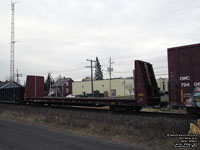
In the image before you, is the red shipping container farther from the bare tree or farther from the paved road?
the bare tree

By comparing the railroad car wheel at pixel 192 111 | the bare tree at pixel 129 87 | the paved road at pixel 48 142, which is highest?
the bare tree at pixel 129 87

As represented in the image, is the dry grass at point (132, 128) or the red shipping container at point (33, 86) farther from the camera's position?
the red shipping container at point (33, 86)

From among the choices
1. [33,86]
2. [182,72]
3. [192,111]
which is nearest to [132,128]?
[192,111]

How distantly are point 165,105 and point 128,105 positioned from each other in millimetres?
2248

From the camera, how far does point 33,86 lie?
2152 cm

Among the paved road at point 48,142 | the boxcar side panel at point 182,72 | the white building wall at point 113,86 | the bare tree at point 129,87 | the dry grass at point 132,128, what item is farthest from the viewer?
the bare tree at point 129,87

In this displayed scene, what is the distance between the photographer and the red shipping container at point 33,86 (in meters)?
20.9

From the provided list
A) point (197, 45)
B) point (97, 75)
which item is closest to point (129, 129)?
point (197, 45)

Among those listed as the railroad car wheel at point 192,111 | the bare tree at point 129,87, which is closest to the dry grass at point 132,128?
the railroad car wheel at point 192,111

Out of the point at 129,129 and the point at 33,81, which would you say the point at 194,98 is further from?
the point at 33,81

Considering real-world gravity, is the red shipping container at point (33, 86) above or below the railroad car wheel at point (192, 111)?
above

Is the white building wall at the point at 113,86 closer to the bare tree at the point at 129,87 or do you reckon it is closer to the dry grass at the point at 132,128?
the bare tree at the point at 129,87

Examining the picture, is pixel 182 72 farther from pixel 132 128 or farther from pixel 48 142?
pixel 48 142

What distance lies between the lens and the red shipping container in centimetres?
2089
